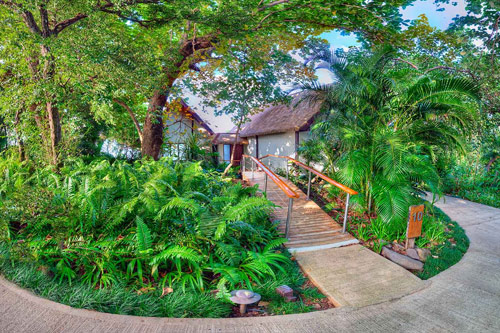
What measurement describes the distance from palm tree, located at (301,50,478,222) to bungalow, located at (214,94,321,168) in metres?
3.62

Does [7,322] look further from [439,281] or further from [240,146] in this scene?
[240,146]

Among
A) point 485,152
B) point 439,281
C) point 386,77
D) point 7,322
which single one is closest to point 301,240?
point 439,281

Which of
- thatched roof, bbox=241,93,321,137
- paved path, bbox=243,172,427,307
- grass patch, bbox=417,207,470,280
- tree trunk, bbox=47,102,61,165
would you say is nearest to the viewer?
paved path, bbox=243,172,427,307

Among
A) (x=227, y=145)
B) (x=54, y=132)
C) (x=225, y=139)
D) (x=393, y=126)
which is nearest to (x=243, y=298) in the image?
(x=393, y=126)

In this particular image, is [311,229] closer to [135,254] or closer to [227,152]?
[135,254]

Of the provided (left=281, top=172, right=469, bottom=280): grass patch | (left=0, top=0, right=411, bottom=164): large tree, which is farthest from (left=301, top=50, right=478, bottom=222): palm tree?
(left=0, top=0, right=411, bottom=164): large tree

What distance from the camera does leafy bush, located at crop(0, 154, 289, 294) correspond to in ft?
10.6

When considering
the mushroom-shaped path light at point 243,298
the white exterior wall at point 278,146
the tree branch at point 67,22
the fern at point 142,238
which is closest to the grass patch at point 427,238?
the mushroom-shaped path light at point 243,298

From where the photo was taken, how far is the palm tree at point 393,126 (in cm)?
499

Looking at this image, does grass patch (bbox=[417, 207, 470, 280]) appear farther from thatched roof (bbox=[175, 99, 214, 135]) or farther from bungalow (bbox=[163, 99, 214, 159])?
thatched roof (bbox=[175, 99, 214, 135])

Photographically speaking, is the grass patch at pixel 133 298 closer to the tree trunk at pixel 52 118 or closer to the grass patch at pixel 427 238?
the grass patch at pixel 427 238

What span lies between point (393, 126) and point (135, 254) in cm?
567

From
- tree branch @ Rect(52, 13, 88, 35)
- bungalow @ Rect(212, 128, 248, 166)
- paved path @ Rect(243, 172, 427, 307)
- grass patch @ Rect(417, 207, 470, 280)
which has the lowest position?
grass patch @ Rect(417, 207, 470, 280)

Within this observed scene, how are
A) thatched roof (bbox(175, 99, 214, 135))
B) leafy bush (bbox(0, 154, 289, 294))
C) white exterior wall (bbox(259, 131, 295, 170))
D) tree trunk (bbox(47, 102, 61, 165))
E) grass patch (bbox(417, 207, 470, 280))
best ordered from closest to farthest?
leafy bush (bbox(0, 154, 289, 294)) → grass patch (bbox(417, 207, 470, 280)) → tree trunk (bbox(47, 102, 61, 165)) → white exterior wall (bbox(259, 131, 295, 170)) → thatched roof (bbox(175, 99, 214, 135))
